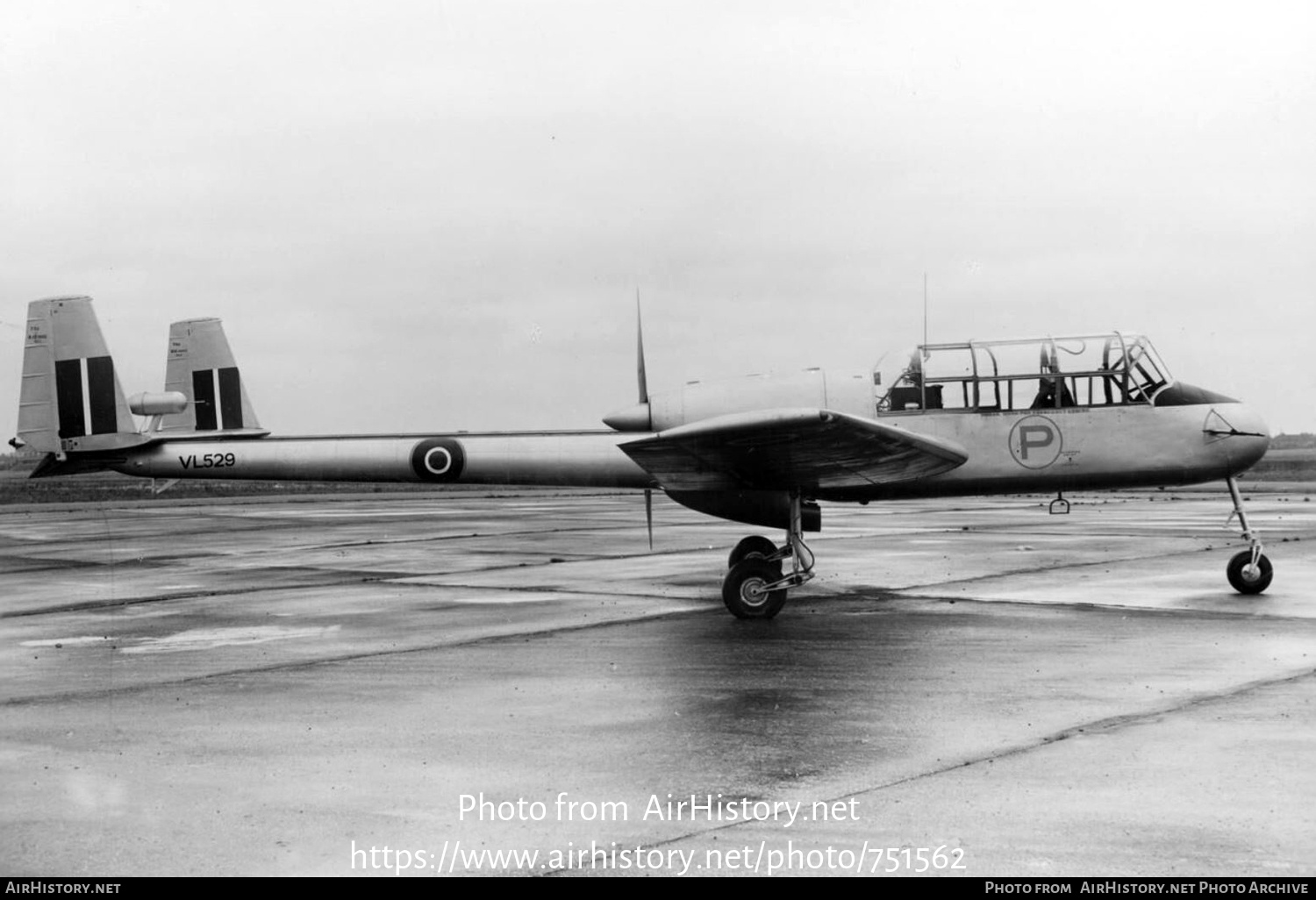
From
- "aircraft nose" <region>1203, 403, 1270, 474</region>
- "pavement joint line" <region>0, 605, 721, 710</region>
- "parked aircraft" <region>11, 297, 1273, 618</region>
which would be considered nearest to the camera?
"pavement joint line" <region>0, 605, 721, 710</region>

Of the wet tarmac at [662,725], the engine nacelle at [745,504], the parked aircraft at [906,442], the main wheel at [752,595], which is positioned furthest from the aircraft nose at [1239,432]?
the main wheel at [752,595]

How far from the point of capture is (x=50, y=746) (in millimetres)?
7223

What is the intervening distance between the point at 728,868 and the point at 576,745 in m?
2.26

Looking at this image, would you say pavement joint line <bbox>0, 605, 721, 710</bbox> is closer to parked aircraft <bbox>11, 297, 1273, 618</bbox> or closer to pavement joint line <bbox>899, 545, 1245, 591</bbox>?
parked aircraft <bbox>11, 297, 1273, 618</bbox>

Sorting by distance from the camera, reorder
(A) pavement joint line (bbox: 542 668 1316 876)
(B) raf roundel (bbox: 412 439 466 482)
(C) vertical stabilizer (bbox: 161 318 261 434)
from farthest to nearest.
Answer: (C) vertical stabilizer (bbox: 161 318 261 434) < (B) raf roundel (bbox: 412 439 466 482) < (A) pavement joint line (bbox: 542 668 1316 876)

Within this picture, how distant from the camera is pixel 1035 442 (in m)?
13.3

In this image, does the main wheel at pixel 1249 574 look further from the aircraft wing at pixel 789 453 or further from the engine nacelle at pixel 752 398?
the engine nacelle at pixel 752 398

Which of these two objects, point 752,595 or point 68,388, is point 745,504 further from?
point 68,388

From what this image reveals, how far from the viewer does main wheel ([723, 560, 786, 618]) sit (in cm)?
1209

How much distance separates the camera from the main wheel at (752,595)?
12.1m

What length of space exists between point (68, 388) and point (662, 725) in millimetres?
13515

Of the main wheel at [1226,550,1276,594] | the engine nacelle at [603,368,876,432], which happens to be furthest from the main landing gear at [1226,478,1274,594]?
the engine nacelle at [603,368,876,432]

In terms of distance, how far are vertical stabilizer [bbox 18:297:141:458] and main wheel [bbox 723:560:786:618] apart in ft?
33.8
